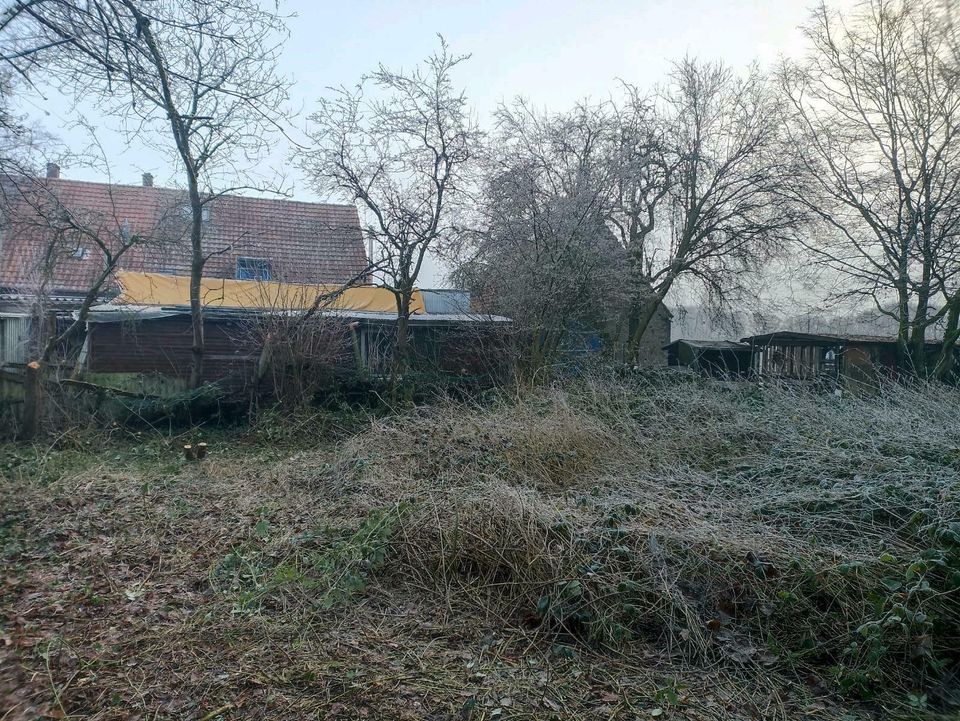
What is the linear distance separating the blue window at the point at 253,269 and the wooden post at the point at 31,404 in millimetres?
5589

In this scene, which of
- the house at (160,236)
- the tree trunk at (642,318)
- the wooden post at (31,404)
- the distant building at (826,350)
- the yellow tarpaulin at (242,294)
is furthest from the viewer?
the tree trunk at (642,318)

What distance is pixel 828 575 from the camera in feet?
13.1

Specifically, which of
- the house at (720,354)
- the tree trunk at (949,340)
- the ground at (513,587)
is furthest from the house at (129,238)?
the tree trunk at (949,340)

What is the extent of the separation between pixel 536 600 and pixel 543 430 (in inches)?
122

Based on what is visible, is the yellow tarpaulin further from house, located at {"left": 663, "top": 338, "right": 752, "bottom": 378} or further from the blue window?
house, located at {"left": 663, "top": 338, "right": 752, "bottom": 378}

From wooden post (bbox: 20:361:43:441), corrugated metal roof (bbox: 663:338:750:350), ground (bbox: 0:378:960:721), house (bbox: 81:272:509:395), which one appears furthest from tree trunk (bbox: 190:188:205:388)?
corrugated metal roof (bbox: 663:338:750:350)

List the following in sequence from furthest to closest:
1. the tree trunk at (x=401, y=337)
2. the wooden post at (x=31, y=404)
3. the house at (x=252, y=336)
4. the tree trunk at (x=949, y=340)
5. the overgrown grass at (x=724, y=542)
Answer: the tree trunk at (x=949, y=340) < the tree trunk at (x=401, y=337) < the house at (x=252, y=336) < the wooden post at (x=31, y=404) < the overgrown grass at (x=724, y=542)

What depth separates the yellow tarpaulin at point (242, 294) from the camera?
40.0 feet

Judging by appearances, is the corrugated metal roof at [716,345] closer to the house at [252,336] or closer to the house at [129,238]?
the house at [252,336]

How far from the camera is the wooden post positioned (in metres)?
9.20

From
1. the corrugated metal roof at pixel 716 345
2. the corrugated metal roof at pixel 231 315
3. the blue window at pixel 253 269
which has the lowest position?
the corrugated metal roof at pixel 716 345

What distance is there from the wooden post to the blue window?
5.59 m

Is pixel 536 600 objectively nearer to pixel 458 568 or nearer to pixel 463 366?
pixel 458 568

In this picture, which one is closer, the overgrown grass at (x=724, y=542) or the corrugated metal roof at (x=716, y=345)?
the overgrown grass at (x=724, y=542)
